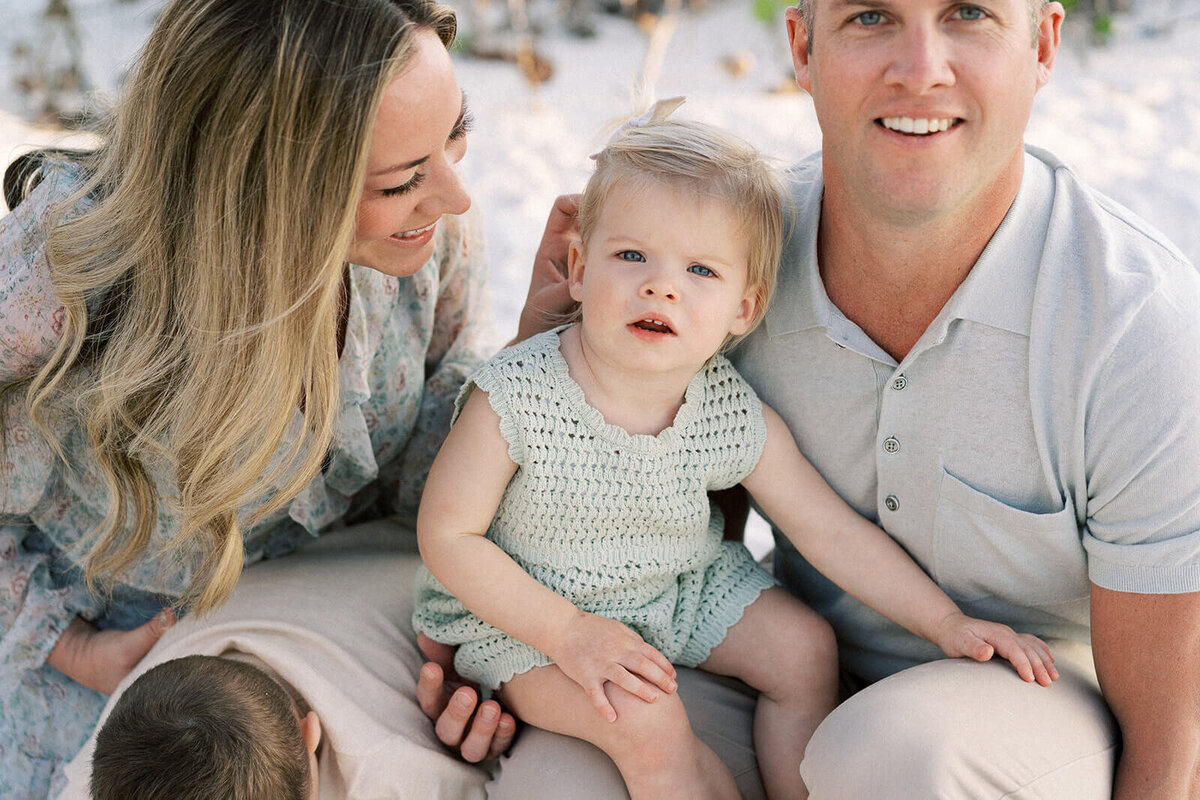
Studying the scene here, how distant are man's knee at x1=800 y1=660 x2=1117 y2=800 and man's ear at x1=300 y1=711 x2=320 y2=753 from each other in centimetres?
89

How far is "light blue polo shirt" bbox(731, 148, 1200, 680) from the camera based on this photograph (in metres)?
1.83

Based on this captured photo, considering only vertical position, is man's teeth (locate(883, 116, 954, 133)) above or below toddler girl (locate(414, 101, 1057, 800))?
above

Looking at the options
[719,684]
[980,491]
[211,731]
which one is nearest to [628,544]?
[719,684]

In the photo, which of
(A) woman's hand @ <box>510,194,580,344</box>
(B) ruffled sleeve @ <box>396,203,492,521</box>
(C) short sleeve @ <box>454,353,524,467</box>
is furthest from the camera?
(B) ruffled sleeve @ <box>396,203,492,521</box>

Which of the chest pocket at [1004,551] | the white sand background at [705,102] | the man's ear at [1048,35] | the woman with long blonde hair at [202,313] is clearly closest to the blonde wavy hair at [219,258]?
the woman with long blonde hair at [202,313]

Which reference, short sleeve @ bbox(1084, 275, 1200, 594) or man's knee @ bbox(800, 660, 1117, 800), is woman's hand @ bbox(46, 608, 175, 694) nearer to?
man's knee @ bbox(800, 660, 1117, 800)

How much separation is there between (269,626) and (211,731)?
0.43 metres

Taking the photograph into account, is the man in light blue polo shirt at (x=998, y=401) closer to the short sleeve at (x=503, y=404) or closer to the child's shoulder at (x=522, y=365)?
the child's shoulder at (x=522, y=365)

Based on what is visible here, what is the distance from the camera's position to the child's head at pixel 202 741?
5.98 feet

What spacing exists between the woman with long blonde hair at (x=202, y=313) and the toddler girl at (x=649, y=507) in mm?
345

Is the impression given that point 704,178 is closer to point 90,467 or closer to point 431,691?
point 431,691

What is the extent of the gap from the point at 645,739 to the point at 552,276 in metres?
0.96

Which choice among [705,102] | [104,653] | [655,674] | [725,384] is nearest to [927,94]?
[725,384]

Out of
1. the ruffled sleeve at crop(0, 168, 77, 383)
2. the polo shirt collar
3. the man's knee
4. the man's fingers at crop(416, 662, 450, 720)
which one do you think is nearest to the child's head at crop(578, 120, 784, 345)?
the polo shirt collar
